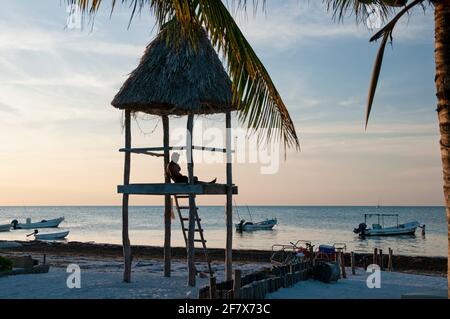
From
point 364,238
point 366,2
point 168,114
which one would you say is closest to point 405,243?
point 364,238

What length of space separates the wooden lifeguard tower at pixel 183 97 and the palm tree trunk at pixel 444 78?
24.1 ft

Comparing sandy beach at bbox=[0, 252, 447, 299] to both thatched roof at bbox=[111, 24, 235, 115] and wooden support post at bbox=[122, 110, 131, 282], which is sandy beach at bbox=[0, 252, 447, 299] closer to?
wooden support post at bbox=[122, 110, 131, 282]

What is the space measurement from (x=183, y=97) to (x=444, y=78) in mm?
8106

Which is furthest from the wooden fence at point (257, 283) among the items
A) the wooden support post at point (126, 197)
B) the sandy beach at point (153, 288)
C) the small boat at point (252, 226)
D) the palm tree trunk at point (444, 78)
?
the small boat at point (252, 226)

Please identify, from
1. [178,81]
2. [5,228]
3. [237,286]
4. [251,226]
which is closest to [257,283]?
[237,286]

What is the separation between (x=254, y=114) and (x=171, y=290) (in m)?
9.40

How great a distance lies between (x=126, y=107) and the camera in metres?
15.7

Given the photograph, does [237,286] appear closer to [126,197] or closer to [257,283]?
[257,283]

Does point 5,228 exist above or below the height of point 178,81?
below

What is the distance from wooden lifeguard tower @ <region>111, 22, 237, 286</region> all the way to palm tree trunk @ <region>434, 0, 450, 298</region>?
24.1 feet

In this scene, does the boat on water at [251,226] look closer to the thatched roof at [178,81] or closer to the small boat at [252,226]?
the small boat at [252,226]

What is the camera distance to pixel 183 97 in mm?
14453

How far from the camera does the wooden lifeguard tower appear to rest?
1459cm

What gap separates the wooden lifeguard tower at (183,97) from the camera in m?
14.6
